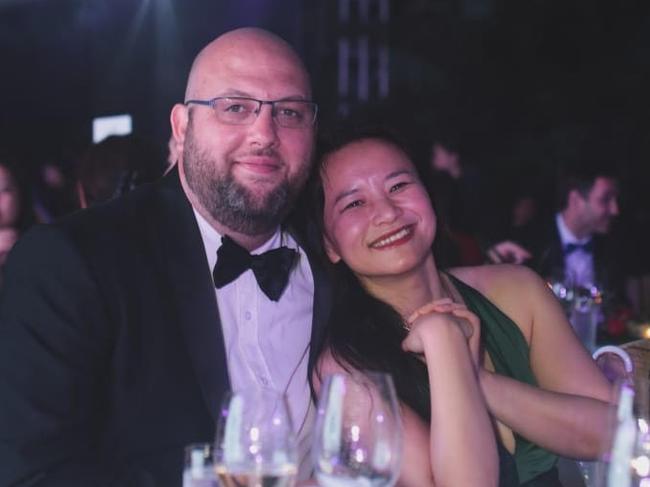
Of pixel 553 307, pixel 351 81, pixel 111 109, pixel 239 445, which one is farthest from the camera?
pixel 351 81

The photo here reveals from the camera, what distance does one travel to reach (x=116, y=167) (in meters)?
3.88

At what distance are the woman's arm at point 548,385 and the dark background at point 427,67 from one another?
491 cm

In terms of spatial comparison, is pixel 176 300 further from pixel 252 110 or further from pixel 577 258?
pixel 577 258

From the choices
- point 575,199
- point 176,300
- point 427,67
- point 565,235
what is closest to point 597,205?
point 575,199

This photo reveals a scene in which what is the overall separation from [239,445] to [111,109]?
839 centimetres

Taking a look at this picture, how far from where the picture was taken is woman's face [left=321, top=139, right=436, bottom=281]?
228 cm

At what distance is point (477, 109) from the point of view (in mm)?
18547

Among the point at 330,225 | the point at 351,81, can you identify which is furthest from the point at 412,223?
the point at 351,81

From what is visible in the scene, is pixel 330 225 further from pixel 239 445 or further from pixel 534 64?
pixel 534 64

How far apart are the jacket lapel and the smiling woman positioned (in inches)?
12.0

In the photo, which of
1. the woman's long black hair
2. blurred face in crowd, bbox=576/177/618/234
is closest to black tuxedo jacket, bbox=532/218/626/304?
blurred face in crowd, bbox=576/177/618/234

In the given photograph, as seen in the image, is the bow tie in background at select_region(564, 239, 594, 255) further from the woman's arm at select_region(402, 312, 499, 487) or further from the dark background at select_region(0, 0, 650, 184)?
the woman's arm at select_region(402, 312, 499, 487)

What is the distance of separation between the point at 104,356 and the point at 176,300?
0.23 meters

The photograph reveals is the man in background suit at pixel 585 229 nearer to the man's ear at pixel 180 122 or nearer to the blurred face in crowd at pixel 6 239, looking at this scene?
the blurred face in crowd at pixel 6 239
